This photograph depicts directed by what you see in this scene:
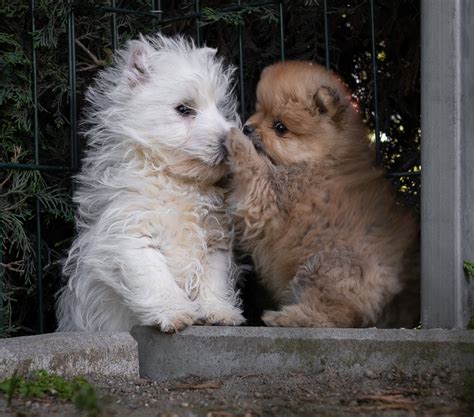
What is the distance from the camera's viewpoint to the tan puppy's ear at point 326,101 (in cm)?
483

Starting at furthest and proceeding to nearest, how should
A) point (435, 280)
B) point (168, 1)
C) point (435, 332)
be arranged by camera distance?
point (168, 1) < point (435, 280) < point (435, 332)

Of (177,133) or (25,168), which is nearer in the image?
(177,133)

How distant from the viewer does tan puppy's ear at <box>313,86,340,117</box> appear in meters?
4.83

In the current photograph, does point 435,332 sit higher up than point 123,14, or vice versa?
point 123,14

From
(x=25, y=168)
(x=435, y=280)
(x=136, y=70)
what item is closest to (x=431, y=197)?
(x=435, y=280)

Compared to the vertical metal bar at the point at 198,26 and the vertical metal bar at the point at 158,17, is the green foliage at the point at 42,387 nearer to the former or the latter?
the vertical metal bar at the point at 198,26

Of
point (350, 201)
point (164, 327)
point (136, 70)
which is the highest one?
point (136, 70)

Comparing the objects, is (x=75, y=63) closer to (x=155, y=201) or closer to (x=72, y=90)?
(x=72, y=90)

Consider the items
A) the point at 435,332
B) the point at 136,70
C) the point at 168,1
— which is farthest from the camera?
the point at 168,1

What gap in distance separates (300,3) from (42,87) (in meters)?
1.93

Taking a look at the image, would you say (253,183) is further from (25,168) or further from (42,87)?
(42,87)

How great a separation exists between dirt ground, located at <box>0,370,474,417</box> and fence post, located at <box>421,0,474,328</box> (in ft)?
1.84

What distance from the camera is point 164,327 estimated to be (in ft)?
14.9

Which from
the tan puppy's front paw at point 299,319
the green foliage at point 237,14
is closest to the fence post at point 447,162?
the tan puppy's front paw at point 299,319
